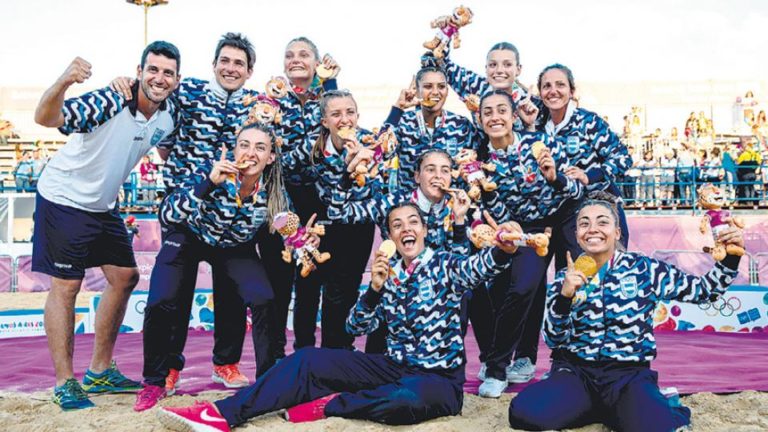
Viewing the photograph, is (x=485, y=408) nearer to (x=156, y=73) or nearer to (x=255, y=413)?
(x=255, y=413)

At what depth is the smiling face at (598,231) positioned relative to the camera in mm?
4031

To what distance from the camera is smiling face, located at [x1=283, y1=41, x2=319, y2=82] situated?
537cm

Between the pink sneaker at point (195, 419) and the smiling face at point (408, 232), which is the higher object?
the smiling face at point (408, 232)

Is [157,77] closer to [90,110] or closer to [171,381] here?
[90,110]

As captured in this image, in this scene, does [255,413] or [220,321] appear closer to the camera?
[255,413]

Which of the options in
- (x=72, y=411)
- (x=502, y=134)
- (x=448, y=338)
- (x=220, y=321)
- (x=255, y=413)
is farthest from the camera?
(x=220, y=321)

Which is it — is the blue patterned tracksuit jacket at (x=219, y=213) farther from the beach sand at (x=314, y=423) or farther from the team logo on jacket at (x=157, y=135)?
the beach sand at (x=314, y=423)

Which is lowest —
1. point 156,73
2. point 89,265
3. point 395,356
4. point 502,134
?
point 395,356

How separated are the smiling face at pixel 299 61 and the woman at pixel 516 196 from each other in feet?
4.21

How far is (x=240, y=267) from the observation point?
478 centimetres

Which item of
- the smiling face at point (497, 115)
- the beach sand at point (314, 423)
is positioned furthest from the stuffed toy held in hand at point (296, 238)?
the smiling face at point (497, 115)

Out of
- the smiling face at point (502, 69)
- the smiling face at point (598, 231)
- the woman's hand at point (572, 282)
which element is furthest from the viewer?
the smiling face at point (502, 69)

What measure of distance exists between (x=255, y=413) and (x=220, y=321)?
1.44 m

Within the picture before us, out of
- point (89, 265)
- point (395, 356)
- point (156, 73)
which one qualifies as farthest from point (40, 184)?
point (395, 356)
